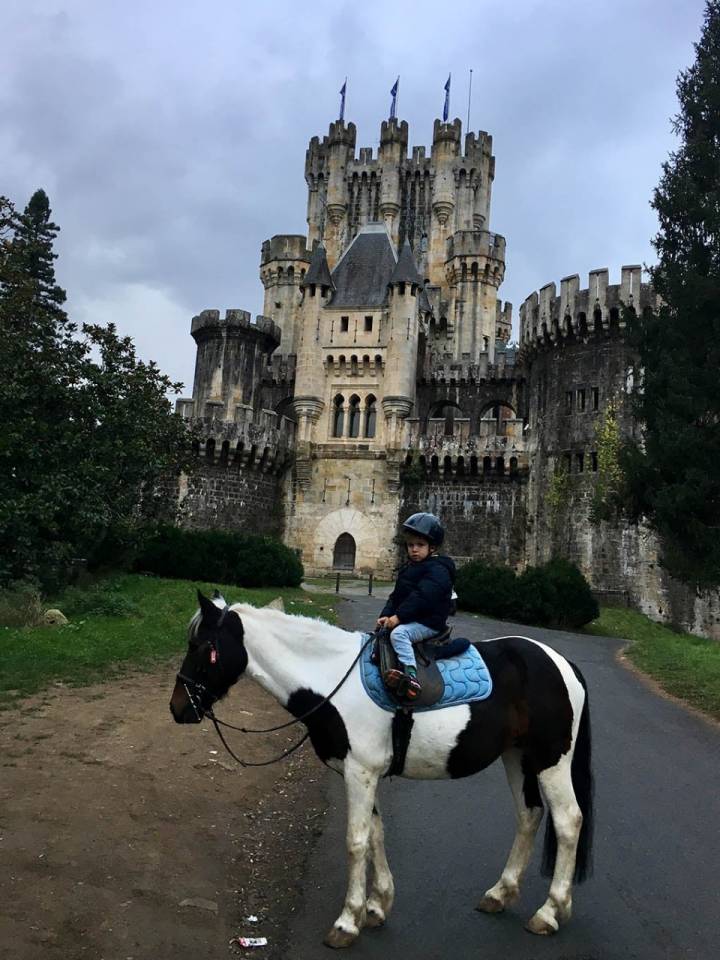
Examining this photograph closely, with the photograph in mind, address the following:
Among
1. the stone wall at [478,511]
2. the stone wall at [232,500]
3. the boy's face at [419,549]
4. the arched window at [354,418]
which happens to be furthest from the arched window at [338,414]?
the boy's face at [419,549]

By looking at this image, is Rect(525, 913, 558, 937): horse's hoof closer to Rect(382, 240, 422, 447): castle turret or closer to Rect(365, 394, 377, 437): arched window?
Rect(382, 240, 422, 447): castle turret

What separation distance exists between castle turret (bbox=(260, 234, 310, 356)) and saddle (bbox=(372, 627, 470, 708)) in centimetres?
4897

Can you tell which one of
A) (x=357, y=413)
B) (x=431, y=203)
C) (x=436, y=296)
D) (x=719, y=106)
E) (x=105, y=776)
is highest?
(x=431, y=203)

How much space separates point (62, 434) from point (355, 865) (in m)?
18.3

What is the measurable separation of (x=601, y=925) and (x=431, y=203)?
59.4 m

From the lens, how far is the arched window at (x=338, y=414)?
39219mm

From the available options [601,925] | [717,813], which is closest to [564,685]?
[601,925]

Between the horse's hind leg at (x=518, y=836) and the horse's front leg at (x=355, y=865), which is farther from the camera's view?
the horse's hind leg at (x=518, y=836)

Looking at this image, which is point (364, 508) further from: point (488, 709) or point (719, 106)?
point (488, 709)

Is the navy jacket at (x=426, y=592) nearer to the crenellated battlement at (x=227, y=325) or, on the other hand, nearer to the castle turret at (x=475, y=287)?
the crenellated battlement at (x=227, y=325)

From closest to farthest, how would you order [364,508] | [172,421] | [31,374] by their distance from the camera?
[31,374] → [172,421] → [364,508]

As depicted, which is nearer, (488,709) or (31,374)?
(488,709)

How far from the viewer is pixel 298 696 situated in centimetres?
507

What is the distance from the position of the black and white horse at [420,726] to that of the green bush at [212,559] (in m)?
21.0
